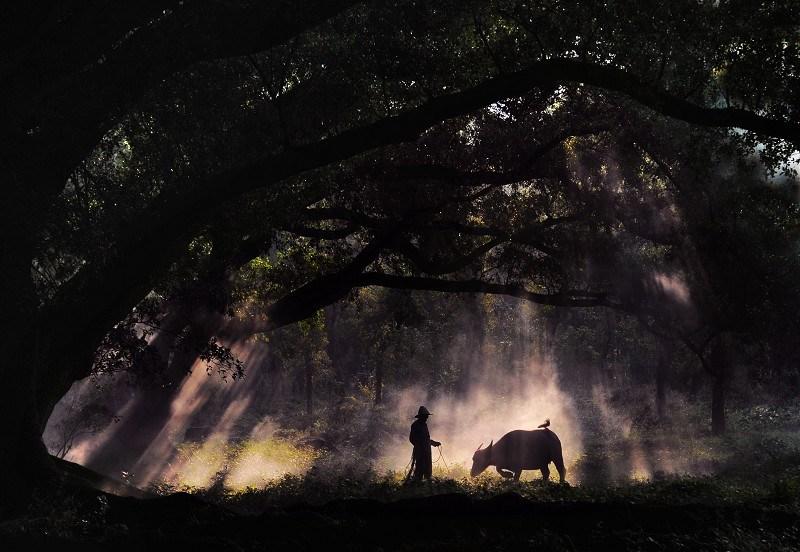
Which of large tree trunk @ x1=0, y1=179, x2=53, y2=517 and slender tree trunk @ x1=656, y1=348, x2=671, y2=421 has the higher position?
slender tree trunk @ x1=656, y1=348, x2=671, y2=421

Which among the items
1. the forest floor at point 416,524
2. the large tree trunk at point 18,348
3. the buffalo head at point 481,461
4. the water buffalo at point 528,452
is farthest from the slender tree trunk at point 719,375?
the large tree trunk at point 18,348

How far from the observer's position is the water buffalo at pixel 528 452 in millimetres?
23438

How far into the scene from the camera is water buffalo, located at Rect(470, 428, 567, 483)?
23.4m

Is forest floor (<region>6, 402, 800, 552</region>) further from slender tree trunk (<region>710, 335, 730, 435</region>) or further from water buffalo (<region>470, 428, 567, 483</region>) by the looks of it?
slender tree trunk (<region>710, 335, 730, 435</region>)

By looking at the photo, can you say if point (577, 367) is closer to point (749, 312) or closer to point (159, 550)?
point (749, 312)

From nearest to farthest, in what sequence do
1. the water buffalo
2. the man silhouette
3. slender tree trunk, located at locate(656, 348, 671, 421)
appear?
the man silhouette, the water buffalo, slender tree trunk, located at locate(656, 348, 671, 421)

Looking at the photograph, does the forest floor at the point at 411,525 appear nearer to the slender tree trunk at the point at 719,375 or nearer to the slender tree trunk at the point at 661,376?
the slender tree trunk at the point at 719,375

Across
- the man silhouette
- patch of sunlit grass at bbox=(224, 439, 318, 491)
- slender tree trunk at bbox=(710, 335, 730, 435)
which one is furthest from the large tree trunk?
patch of sunlit grass at bbox=(224, 439, 318, 491)

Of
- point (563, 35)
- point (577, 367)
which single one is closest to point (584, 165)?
point (563, 35)

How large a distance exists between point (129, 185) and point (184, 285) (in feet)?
12.8

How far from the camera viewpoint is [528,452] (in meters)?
23.9

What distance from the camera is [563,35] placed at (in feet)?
42.4

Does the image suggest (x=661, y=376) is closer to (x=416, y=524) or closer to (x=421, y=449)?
(x=421, y=449)

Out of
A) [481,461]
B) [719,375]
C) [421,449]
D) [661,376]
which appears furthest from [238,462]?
[661,376]
